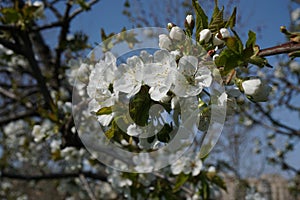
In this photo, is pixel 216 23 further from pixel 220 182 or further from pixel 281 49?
pixel 220 182

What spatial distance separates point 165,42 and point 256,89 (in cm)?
23

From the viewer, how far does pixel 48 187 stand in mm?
9383

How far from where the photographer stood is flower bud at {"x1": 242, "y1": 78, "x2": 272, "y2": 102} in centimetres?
73

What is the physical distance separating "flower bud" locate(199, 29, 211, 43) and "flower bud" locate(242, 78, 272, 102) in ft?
0.43

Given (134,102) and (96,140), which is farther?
(96,140)

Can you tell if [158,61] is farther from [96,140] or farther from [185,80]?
[96,140]

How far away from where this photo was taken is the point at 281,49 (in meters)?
0.75

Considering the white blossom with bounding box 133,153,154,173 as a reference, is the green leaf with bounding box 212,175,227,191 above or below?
below

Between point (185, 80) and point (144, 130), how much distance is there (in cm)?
18

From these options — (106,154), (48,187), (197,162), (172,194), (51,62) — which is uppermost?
(51,62)

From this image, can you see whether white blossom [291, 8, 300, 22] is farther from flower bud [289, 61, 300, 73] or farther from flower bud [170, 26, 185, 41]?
flower bud [170, 26, 185, 41]

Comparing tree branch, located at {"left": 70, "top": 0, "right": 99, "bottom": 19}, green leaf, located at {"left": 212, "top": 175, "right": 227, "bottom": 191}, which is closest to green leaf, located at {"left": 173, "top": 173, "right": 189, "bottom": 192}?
green leaf, located at {"left": 212, "top": 175, "right": 227, "bottom": 191}

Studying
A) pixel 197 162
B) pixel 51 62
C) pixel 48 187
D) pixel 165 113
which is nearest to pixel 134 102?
pixel 165 113

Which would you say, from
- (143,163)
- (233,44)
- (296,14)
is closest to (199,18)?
(233,44)
